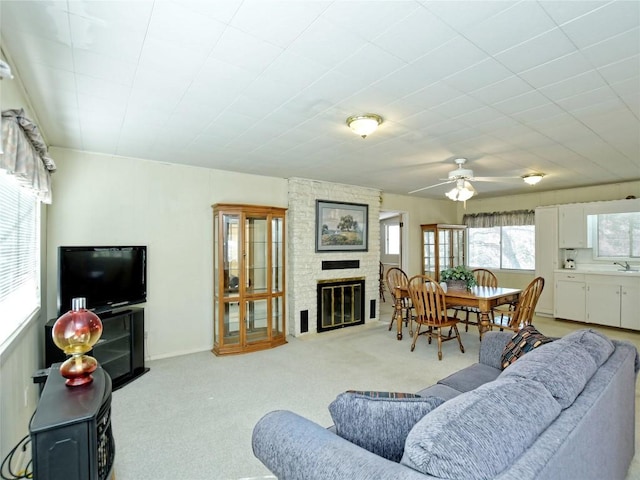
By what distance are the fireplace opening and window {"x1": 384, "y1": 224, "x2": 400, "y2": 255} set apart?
3.27 meters

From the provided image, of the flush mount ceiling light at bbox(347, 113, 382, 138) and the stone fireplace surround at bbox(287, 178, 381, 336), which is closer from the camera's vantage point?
the flush mount ceiling light at bbox(347, 113, 382, 138)

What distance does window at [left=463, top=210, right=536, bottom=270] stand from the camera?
6703 millimetres

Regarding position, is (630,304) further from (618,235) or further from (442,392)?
(442,392)

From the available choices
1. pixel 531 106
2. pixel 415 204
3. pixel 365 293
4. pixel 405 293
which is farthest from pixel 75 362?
pixel 415 204

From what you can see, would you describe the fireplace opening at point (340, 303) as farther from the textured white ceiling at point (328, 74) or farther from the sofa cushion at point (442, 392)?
the sofa cushion at point (442, 392)

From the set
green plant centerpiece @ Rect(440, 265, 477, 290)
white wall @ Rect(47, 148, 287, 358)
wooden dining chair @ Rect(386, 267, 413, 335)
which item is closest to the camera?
white wall @ Rect(47, 148, 287, 358)

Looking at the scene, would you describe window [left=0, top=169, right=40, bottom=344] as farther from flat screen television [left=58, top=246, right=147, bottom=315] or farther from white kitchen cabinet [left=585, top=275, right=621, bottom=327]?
white kitchen cabinet [left=585, top=275, right=621, bottom=327]

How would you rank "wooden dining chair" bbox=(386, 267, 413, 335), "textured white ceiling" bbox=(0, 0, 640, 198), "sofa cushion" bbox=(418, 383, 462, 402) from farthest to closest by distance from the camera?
"wooden dining chair" bbox=(386, 267, 413, 335) → "sofa cushion" bbox=(418, 383, 462, 402) → "textured white ceiling" bbox=(0, 0, 640, 198)

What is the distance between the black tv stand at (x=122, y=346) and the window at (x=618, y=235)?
7161 mm

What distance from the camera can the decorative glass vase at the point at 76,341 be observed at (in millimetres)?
1544

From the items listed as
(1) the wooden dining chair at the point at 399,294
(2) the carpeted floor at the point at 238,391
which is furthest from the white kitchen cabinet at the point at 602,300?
(1) the wooden dining chair at the point at 399,294

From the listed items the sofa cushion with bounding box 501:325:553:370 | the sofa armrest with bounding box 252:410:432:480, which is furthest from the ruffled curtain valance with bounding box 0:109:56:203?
the sofa cushion with bounding box 501:325:553:370

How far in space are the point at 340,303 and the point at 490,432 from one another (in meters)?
4.63

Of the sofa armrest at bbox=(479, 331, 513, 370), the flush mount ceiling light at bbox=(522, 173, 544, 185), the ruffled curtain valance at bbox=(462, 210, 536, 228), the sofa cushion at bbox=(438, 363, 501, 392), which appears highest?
the flush mount ceiling light at bbox=(522, 173, 544, 185)
